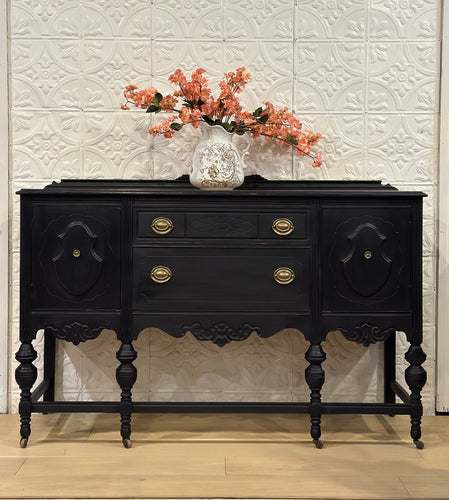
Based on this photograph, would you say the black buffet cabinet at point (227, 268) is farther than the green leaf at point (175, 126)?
No

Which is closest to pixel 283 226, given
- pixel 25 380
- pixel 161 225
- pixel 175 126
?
pixel 161 225

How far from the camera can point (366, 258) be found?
7.70 ft

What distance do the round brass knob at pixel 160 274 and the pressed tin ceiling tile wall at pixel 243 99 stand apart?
0.55m

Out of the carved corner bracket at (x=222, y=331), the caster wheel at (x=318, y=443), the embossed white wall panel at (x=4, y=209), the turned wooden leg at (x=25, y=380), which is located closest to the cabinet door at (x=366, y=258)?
the carved corner bracket at (x=222, y=331)

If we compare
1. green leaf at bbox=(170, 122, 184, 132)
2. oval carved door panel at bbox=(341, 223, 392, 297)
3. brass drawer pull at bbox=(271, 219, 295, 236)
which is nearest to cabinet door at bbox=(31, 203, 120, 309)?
green leaf at bbox=(170, 122, 184, 132)

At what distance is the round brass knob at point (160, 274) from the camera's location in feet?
7.72

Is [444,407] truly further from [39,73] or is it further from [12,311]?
[39,73]

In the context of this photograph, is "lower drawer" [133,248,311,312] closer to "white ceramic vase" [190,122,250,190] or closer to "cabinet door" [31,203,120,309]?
Answer: "cabinet door" [31,203,120,309]

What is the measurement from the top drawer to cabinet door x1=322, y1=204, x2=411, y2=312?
0.40 ft

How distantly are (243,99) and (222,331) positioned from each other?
3.64 feet

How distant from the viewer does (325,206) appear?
2359mm

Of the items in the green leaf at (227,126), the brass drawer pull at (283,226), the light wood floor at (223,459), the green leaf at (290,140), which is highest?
the green leaf at (227,126)

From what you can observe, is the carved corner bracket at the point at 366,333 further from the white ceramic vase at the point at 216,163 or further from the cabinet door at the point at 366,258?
the white ceramic vase at the point at 216,163

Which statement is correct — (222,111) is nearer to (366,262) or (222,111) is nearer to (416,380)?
(366,262)
